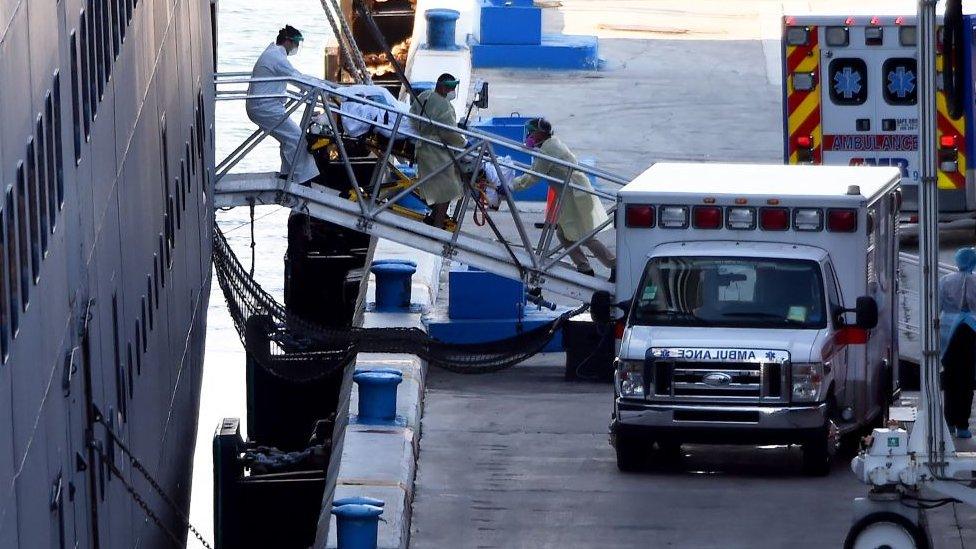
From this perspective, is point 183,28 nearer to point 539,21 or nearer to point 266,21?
point 539,21

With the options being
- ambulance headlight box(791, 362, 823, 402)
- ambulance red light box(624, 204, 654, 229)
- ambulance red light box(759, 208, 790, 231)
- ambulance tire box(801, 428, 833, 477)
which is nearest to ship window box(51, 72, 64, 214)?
ambulance red light box(624, 204, 654, 229)

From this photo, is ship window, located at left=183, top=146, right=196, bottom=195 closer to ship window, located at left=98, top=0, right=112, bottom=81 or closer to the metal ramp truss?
the metal ramp truss

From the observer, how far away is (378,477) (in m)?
15.5

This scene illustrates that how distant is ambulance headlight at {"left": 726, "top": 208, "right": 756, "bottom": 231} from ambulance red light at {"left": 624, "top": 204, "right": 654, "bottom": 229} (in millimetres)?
603

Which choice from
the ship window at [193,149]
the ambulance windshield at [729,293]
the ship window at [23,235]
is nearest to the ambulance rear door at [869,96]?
the ship window at [193,149]

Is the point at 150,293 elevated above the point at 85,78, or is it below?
below

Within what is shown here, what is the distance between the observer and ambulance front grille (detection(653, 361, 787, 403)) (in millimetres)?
15406

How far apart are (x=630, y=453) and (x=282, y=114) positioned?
5552 mm

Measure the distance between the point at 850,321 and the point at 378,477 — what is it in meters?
3.77

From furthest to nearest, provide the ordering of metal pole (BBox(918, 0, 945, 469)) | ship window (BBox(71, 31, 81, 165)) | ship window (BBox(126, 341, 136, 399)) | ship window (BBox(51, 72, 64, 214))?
1. ship window (BBox(126, 341, 136, 399))
2. metal pole (BBox(918, 0, 945, 469))
3. ship window (BBox(71, 31, 81, 165))
4. ship window (BBox(51, 72, 64, 214))

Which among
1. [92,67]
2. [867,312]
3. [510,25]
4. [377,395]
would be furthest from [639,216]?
[510,25]

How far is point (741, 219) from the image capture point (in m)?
16.2

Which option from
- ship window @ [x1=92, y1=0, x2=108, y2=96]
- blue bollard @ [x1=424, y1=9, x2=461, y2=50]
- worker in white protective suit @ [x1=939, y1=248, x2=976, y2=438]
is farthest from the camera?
blue bollard @ [x1=424, y1=9, x2=461, y2=50]

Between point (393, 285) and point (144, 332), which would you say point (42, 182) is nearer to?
point (144, 332)
